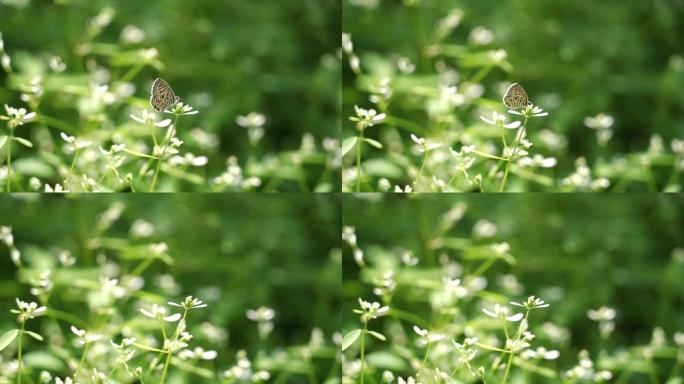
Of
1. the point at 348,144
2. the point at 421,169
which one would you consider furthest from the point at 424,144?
the point at 348,144

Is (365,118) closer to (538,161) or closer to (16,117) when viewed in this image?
(538,161)

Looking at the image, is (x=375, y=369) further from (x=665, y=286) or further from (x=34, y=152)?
(x=34, y=152)

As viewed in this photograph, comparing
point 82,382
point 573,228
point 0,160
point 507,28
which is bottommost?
point 82,382

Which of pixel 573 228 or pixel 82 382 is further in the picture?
pixel 573 228

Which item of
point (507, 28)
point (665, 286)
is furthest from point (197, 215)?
point (665, 286)

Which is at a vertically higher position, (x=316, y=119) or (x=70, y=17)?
(x=70, y=17)
